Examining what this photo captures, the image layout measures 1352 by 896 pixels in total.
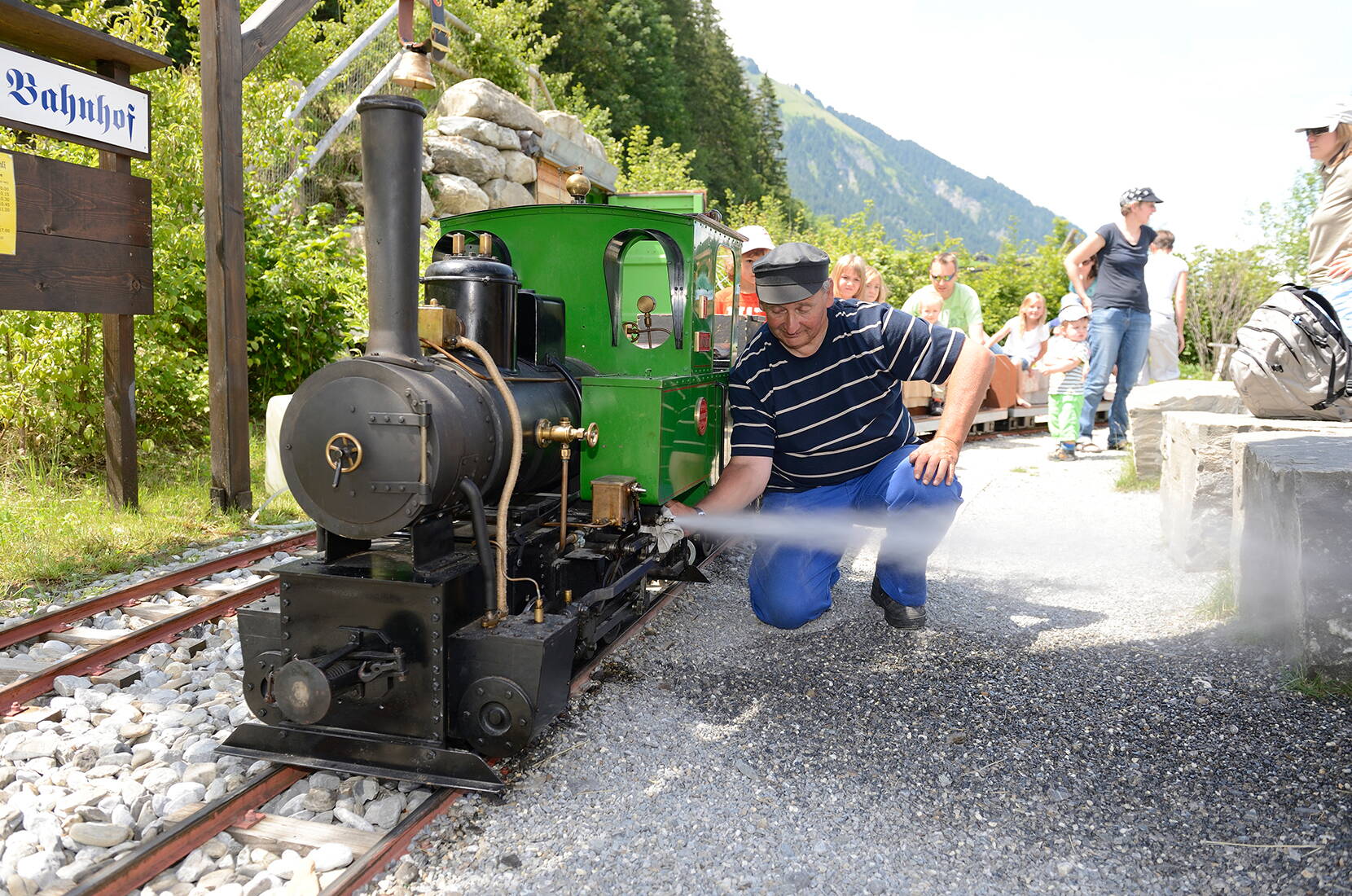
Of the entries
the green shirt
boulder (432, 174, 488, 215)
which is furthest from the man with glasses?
boulder (432, 174, 488, 215)

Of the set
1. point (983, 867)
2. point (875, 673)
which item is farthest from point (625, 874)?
point (875, 673)

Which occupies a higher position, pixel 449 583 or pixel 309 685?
pixel 449 583

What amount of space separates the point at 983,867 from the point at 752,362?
106 inches

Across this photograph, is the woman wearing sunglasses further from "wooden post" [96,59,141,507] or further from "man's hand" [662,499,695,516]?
"wooden post" [96,59,141,507]

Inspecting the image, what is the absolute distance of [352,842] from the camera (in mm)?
2658

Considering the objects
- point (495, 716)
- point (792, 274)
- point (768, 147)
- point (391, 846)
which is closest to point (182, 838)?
point (391, 846)

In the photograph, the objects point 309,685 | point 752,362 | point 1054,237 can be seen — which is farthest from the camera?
point 1054,237

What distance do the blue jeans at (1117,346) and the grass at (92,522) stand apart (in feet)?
23.5

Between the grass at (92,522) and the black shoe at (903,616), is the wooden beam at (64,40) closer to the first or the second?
the grass at (92,522)

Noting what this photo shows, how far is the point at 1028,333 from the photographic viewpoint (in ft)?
39.0

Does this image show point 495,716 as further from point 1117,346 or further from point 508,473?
point 1117,346

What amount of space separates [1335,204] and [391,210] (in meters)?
4.78

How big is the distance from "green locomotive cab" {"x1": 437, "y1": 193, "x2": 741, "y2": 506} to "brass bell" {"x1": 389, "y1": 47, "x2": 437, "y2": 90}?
104 centimetres

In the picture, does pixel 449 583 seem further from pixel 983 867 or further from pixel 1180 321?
pixel 1180 321
